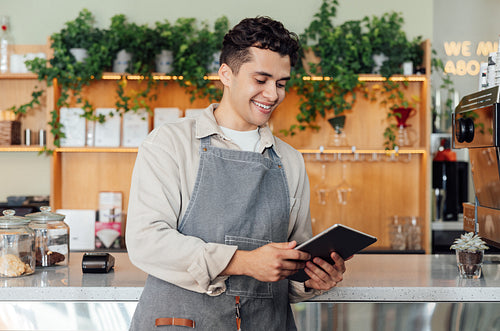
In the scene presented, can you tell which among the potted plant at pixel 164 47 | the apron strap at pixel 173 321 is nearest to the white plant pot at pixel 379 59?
the potted plant at pixel 164 47

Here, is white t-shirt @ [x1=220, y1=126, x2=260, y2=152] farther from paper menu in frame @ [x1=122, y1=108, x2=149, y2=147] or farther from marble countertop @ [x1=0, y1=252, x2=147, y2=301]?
paper menu in frame @ [x1=122, y1=108, x2=149, y2=147]

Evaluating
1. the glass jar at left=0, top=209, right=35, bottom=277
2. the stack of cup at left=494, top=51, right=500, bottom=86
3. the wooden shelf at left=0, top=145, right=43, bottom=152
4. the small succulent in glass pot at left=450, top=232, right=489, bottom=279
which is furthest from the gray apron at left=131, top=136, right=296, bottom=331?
the wooden shelf at left=0, top=145, right=43, bottom=152

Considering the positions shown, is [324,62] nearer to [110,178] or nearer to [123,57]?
[123,57]

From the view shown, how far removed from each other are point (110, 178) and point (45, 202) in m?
0.51

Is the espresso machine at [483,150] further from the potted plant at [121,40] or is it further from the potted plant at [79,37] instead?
the potted plant at [79,37]

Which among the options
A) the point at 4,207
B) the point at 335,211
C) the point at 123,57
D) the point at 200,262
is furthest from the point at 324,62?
the point at 200,262

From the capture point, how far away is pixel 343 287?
6.31ft

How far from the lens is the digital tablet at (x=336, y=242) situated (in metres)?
1.37

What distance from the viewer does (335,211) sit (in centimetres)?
436

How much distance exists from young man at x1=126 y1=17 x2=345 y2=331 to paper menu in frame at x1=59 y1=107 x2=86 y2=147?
2620mm

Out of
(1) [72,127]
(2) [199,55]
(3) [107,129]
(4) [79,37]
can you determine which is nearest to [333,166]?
(2) [199,55]

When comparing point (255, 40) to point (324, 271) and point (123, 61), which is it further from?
point (123, 61)

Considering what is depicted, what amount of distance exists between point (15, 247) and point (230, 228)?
0.93 m

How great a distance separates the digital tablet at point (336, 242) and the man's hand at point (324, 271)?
0.02 meters
